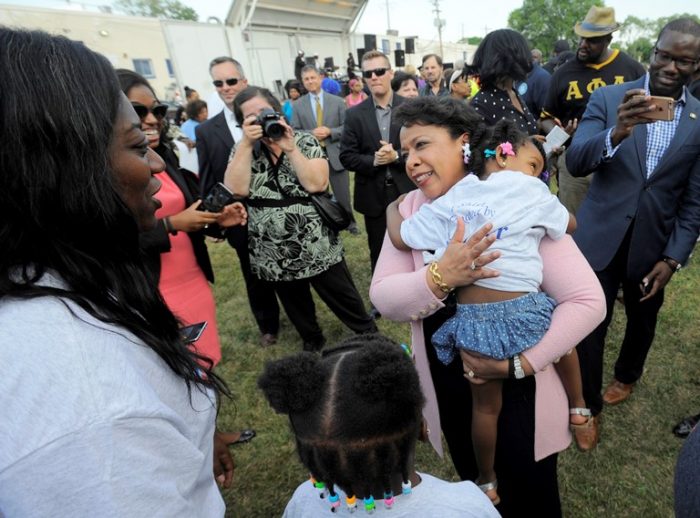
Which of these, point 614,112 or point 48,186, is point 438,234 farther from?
point 614,112

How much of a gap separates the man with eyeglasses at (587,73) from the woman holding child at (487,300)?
106 inches

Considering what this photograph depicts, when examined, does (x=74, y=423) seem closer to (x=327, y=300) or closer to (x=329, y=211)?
(x=329, y=211)

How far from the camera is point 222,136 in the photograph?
3219 millimetres

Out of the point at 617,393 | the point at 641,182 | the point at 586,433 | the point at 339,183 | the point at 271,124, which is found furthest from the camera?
the point at 339,183

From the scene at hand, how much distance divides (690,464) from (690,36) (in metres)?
2.10

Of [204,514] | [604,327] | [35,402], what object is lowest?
[604,327]

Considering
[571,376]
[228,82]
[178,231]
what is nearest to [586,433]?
[571,376]

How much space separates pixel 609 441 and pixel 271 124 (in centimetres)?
280

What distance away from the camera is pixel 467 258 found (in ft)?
4.13

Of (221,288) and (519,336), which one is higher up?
(519,336)

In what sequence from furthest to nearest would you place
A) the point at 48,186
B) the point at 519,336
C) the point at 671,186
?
1. the point at 671,186
2. the point at 519,336
3. the point at 48,186

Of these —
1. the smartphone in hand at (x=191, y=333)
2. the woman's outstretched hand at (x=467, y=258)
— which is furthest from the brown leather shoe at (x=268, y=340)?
the woman's outstretched hand at (x=467, y=258)

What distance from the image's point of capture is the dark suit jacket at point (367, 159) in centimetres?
367

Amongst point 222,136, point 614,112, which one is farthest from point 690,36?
point 222,136
